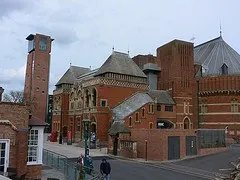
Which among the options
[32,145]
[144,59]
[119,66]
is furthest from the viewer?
[144,59]

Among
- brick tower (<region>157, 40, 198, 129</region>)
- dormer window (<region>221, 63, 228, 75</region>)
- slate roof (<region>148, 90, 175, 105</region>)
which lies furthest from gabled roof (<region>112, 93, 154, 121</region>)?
dormer window (<region>221, 63, 228, 75</region>)

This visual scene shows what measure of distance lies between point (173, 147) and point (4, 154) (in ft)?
71.3

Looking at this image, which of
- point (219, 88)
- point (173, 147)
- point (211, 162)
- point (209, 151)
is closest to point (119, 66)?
point (219, 88)

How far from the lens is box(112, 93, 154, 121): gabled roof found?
1700 inches

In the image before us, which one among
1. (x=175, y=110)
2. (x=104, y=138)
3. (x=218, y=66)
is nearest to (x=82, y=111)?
(x=104, y=138)

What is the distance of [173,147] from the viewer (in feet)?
109

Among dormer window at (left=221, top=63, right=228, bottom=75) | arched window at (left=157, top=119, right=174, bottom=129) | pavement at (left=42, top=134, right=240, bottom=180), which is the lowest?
pavement at (left=42, top=134, right=240, bottom=180)

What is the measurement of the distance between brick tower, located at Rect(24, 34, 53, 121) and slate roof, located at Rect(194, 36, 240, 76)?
40.3 metres

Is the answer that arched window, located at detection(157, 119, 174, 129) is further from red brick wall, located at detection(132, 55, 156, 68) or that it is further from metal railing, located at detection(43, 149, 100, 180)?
metal railing, located at detection(43, 149, 100, 180)

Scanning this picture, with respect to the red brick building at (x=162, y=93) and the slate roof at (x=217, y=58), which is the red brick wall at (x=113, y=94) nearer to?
the red brick building at (x=162, y=93)

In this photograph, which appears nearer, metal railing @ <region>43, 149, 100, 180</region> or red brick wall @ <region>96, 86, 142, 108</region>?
metal railing @ <region>43, 149, 100, 180</region>

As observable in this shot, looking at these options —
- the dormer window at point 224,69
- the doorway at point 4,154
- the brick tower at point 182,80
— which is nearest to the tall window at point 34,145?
the doorway at point 4,154

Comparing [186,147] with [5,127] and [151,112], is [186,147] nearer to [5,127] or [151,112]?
[151,112]

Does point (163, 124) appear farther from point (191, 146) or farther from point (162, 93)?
point (191, 146)
